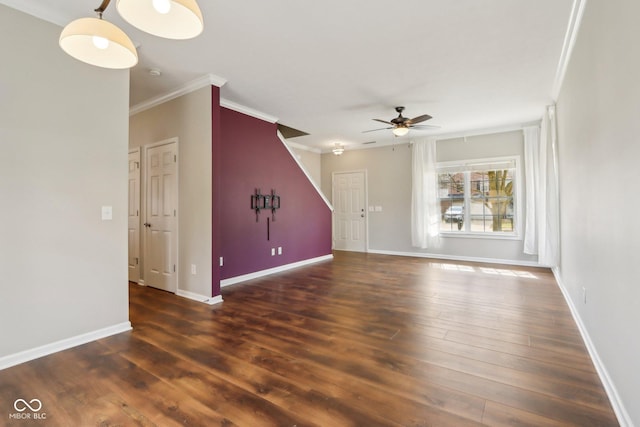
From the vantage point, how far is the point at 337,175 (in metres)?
8.38

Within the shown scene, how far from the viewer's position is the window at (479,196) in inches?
239

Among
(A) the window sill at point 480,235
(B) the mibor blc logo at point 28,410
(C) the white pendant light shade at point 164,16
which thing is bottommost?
(B) the mibor blc logo at point 28,410

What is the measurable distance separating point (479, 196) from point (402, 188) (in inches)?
66.7

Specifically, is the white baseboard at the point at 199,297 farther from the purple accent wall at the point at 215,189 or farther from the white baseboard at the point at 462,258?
the white baseboard at the point at 462,258

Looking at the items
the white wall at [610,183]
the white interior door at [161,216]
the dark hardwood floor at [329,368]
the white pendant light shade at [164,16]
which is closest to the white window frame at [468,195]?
the dark hardwood floor at [329,368]

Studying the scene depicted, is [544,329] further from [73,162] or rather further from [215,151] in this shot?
[73,162]

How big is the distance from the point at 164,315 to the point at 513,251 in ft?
20.5

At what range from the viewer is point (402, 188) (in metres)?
7.31

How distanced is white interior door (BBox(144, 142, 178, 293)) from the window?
18.1 feet

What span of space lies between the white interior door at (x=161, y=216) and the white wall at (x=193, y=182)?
0.14 m

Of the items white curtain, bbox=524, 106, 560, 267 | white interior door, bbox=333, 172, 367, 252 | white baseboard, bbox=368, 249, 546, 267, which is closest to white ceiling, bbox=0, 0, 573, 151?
white curtain, bbox=524, 106, 560, 267

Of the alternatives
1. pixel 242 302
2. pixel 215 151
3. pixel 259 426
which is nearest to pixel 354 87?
pixel 215 151

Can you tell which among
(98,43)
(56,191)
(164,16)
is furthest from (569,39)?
(56,191)

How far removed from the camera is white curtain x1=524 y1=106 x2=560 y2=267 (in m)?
4.49
